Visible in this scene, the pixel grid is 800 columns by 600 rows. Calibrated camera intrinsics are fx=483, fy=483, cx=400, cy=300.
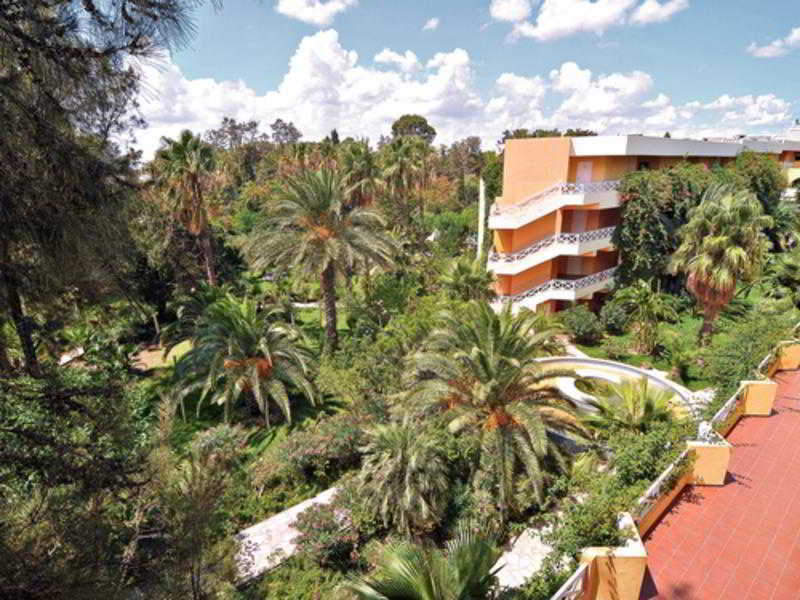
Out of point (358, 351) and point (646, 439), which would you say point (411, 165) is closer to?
point (358, 351)

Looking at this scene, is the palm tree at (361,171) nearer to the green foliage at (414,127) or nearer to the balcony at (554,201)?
the balcony at (554,201)

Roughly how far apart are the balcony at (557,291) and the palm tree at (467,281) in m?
1.55

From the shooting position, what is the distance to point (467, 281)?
21375mm

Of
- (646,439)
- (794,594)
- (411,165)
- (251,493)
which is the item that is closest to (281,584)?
(251,493)

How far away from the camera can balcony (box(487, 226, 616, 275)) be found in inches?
876

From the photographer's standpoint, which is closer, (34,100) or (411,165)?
(34,100)

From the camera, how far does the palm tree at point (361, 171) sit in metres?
35.2

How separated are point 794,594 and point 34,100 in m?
10.6

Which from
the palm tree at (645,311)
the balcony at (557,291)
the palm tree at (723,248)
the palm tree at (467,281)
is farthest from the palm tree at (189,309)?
the palm tree at (723,248)

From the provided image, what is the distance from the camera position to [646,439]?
8.95 metres

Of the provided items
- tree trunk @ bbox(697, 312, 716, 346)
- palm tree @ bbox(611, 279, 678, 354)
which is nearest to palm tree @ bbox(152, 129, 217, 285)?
palm tree @ bbox(611, 279, 678, 354)

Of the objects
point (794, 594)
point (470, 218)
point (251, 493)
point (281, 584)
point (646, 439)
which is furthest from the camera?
point (470, 218)

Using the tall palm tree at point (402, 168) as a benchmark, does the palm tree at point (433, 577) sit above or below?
below

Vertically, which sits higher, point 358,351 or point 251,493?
point 358,351
